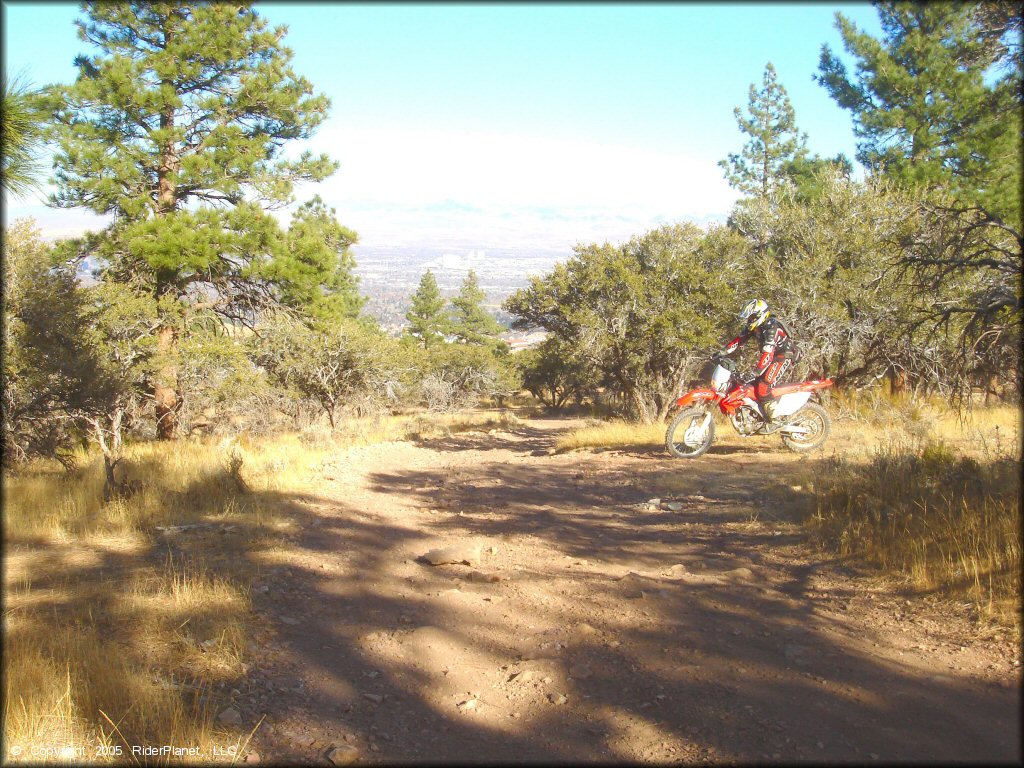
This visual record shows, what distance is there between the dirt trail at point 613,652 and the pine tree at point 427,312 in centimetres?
5250

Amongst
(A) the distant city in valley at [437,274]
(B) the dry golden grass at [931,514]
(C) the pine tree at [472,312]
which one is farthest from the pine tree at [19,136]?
(A) the distant city in valley at [437,274]

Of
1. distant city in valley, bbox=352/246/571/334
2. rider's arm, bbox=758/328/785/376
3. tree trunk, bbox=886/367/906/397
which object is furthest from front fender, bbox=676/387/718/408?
distant city in valley, bbox=352/246/571/334

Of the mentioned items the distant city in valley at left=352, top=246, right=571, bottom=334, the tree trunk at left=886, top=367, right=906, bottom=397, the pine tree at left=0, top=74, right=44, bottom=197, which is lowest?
the tree trunk at left=886, top=367, right=906, bottom=397

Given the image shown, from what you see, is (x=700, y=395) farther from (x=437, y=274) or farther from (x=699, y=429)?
(x=437, y=274)

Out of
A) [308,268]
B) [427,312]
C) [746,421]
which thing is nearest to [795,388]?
[746,421]

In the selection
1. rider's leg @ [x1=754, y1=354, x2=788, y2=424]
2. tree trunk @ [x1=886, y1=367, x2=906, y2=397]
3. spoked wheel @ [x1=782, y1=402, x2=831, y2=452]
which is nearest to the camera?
rider's leg @ [x1=754, y1=354, x2=788, y2=424]

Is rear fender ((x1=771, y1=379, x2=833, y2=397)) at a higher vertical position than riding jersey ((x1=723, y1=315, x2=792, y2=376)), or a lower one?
lower

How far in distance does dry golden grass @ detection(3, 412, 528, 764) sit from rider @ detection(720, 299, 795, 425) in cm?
590

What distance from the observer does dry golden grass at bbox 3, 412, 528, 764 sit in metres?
3.25

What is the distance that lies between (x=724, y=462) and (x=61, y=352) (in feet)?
27.9

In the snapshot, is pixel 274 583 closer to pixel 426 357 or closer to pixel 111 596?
pixel 111 596

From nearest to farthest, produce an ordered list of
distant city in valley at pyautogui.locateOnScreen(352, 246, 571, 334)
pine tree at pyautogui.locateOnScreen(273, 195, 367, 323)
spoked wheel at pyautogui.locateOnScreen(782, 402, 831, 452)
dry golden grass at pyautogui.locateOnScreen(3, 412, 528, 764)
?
dry golden grass at pyautogui.locateOnScreen(3, 412, 528, 764), spoked wheel at pyautogui.locateOnScreen(782, 402, 831, 452), pine tree at pyautogui.locateOnScreen(273, 195, 367, 323), distant city in valley at pyautogui.locateOnScreen(352, 246, 571, 334)

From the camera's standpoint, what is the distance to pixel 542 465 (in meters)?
10.9

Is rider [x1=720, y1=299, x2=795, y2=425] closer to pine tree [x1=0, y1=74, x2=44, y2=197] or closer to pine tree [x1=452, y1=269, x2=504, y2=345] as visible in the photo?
pine tree [x1=0, y1=74, x2=44, y2=197]
